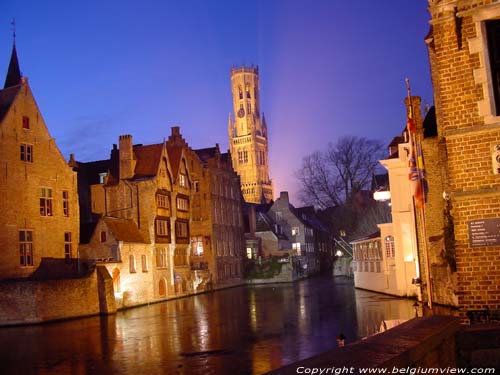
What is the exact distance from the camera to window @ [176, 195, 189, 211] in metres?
56.8

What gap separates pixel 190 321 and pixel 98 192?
26711mm

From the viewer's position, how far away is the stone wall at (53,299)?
1368 inches

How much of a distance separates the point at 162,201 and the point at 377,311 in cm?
2905

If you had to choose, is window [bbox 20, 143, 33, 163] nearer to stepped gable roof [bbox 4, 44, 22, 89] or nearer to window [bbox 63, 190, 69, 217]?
window [bbox 63, 190, 69, 217]

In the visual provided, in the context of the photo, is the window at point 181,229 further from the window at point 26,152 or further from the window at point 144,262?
the window at point 26,152

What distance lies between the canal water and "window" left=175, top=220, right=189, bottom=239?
20.1 m

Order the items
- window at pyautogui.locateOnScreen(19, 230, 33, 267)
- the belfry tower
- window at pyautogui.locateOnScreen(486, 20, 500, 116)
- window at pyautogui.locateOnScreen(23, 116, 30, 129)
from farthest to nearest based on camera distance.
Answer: the belfry tower < window at pyautogui.locateOnScreen(23, 116, 30, 129) < window at pyautogui.locateOnScreen(19, 230, 33, 267) < window at pyautogui.locateOnScreen(486, 20, 500, 116)

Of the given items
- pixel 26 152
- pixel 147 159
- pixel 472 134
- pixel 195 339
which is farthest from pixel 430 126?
pixel 147 159

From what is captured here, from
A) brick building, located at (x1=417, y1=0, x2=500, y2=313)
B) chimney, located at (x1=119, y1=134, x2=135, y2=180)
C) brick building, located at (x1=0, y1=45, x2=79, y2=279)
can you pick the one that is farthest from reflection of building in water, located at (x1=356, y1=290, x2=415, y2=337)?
chimney, located at (x1=119, y1=134, x2=135, y2=180)

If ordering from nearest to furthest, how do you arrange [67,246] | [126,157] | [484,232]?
[484,232], [67,246], [126,157]

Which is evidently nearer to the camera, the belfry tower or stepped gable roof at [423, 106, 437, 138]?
stepped gable roof at [423, 106, 437, 138]

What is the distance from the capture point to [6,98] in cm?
4034

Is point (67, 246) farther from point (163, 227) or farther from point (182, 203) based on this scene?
point (182, 203)

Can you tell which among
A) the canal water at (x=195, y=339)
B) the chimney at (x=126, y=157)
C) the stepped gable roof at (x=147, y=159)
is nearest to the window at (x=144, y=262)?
the stepped gable roof at (x=147, y=159)
